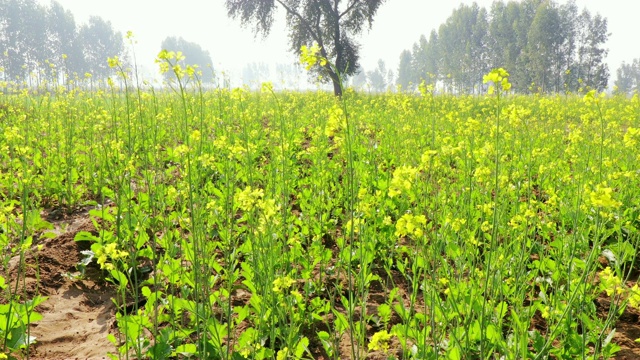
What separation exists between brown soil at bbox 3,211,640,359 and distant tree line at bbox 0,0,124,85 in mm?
52914

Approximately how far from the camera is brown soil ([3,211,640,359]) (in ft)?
6.78

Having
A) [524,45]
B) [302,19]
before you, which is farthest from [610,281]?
[524,45]

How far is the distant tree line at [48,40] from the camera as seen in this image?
5347cm

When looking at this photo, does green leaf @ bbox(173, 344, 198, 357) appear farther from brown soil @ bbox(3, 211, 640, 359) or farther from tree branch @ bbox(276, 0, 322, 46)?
tree branch @ bbox(276, 0, 322, 46)

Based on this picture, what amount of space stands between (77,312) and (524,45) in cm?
5537

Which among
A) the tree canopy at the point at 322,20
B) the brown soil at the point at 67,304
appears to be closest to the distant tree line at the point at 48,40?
the tree canopy at the point at 322,20

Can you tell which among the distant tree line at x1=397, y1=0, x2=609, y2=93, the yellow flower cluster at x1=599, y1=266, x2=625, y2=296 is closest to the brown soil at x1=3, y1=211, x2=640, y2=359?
the yellow flower cluster at x1=599, y1=266, x2=625, y2=296

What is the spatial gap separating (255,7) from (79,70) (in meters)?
51.4

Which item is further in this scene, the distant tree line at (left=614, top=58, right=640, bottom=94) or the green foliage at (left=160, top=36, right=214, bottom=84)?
the green foliage at (left=160, top=36, right=214, bottom=84)

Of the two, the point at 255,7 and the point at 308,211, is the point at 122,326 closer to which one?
the point at 308,211

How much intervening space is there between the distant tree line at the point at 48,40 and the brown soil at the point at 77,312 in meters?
52.9

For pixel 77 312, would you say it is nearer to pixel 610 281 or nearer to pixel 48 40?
pixel 610 281

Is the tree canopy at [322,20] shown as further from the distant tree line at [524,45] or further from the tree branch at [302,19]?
the distant tree line at [524,45]

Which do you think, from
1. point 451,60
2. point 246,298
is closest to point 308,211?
point 246,298
